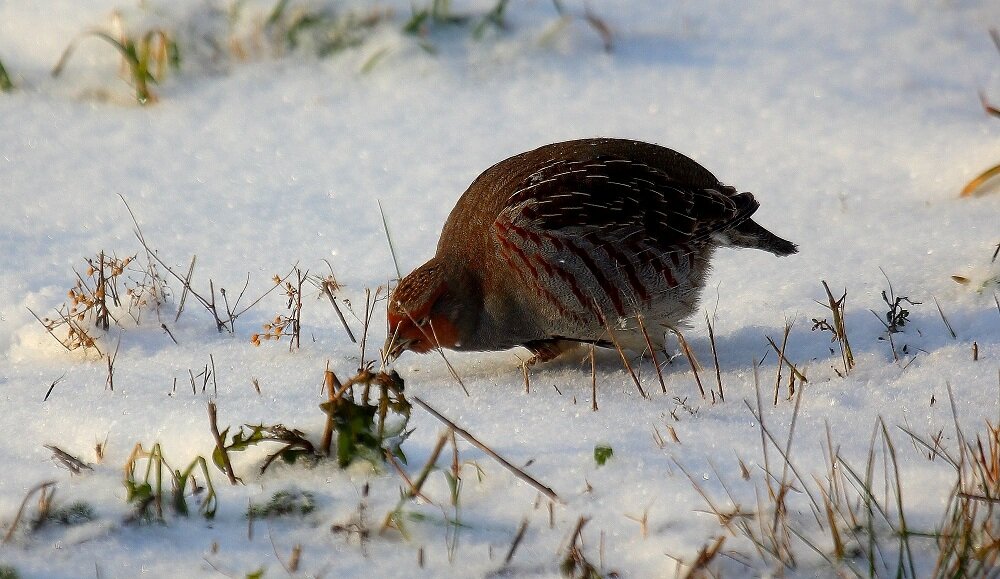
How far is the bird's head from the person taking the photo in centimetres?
319

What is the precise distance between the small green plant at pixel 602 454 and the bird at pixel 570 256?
0.71 m

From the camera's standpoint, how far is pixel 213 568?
2.03 metres

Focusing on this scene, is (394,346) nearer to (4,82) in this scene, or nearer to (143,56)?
(143,56)

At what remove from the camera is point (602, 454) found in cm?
232

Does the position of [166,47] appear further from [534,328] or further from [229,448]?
Result: [229,448]

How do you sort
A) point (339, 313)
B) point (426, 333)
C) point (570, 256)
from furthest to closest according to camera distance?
point (339, 313) < point (426, 333) < point (570, 256)

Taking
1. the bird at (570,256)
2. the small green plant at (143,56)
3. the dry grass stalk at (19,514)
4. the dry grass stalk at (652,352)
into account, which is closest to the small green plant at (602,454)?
the dry grass stalk at (652,352)

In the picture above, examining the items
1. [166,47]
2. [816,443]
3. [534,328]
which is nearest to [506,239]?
[534,328]

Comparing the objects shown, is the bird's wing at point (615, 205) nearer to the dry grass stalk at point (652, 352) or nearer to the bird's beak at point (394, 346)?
the dry grass stalk at point (652, 352)

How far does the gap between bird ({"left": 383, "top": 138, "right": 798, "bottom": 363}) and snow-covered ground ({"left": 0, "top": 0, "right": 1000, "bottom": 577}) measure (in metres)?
0.15

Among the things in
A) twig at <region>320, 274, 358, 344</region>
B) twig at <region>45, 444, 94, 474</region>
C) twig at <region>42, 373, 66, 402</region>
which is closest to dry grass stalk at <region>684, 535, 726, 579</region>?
twig at <region>45, 444, 94, 474</region>

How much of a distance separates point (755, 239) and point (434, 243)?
4.60 feet

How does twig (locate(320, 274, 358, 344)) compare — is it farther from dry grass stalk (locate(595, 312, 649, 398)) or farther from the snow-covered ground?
dry grass stalk (locate(595, 312, 649, 398))

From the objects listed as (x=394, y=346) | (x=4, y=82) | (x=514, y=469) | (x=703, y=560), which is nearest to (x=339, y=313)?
(x=394, y=346)
